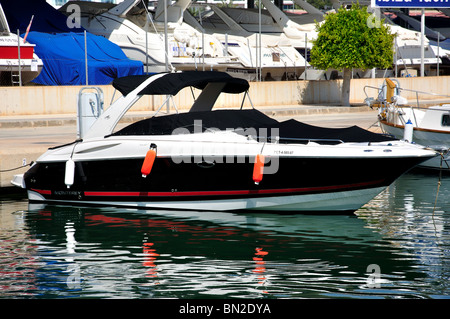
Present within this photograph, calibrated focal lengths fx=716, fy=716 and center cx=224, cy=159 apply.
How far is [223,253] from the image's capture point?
10.4m

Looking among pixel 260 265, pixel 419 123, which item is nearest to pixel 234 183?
pixel 260 265

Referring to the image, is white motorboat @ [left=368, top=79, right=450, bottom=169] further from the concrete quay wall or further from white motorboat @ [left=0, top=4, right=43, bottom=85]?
white motorboat @ [left=0, top=4, right=43, bottom=85]

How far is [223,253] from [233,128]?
10.5 ft

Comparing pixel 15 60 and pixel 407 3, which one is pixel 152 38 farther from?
pixel 407 3

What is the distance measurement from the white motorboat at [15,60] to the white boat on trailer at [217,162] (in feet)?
71.3

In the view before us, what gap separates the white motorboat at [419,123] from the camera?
17.8m

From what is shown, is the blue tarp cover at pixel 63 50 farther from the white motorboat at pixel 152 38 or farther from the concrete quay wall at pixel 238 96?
the concrete quay wall at pixel 238 96

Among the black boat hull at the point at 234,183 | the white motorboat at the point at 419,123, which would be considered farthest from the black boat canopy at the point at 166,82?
the white motorboat at the point at 419,123

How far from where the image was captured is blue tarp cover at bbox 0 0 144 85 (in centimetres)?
3847

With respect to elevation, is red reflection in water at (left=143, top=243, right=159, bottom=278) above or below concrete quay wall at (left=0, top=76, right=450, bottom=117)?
below

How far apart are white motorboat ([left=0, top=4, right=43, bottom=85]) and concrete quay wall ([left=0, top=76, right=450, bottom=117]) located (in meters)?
3.49

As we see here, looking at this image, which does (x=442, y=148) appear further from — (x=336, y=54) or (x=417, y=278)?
(x=336, y=54)

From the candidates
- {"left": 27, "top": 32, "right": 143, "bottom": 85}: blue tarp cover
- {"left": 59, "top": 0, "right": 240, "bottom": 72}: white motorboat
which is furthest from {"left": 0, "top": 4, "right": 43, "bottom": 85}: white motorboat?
{"left": 59, "top": 0, "right": 240, "bottom": 72}: white motorboat

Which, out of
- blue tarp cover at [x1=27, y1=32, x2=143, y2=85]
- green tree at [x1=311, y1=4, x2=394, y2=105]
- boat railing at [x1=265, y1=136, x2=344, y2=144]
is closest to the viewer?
boat railing at [x1=265, y1=136, x2=344, y2=144]
